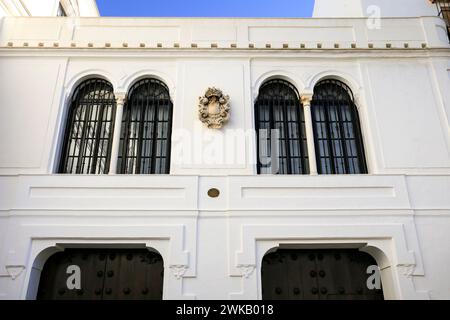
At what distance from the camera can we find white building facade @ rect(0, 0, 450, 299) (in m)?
6.48

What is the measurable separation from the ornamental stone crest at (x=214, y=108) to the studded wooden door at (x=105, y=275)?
277 cm

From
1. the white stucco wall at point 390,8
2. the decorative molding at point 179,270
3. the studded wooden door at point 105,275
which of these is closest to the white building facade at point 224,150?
the decorative molding at point 179,270

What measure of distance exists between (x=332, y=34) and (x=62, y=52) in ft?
19.8

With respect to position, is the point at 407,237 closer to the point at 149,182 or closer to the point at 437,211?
the point at 437,211

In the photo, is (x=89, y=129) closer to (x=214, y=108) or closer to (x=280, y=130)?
(x=214, y=108)

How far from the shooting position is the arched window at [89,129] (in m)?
7.46

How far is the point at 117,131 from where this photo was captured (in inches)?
293

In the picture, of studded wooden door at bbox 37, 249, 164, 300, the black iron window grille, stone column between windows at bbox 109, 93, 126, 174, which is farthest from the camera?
the black iron window grille

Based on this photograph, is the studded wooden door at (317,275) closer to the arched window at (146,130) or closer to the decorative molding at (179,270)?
the decorative molding at (179,270)

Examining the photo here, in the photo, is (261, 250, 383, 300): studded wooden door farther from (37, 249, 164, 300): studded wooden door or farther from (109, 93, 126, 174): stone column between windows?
(109, 93, 126, 174): stone column between windows

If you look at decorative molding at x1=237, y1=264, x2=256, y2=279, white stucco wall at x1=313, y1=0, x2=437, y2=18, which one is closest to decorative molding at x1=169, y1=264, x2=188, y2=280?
decorative molding at x1=237, y1=264, x2=256, y2=279

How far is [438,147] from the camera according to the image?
7.28m

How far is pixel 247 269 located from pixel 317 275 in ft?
4.41

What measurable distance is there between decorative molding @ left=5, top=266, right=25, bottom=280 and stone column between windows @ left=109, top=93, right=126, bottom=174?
2211 millimetres
